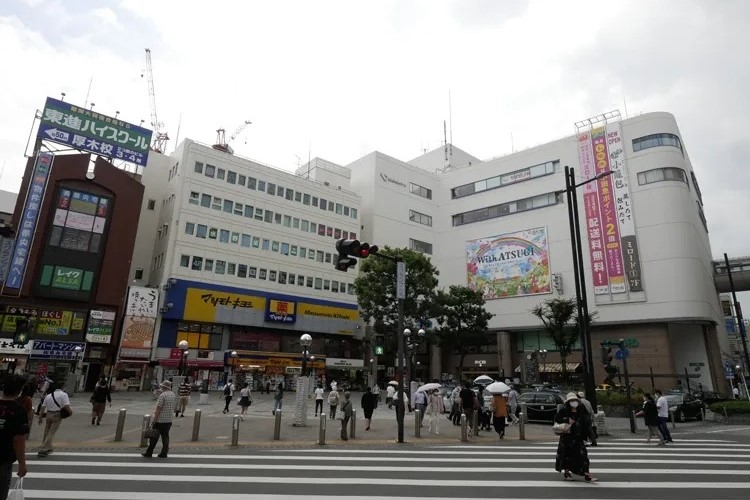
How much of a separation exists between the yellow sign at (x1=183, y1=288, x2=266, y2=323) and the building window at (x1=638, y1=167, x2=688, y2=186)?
4045cm

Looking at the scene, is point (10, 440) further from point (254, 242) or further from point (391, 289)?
point (254, 242)

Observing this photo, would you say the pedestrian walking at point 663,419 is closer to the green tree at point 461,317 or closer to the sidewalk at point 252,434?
the sidewalk at point 252,434

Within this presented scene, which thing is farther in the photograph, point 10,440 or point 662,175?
point 662,175

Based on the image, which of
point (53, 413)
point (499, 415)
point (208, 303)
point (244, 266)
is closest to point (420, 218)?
point (244, 266)

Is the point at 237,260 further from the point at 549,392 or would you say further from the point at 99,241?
the point at 549,392

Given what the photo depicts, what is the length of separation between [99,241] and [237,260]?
11.9m

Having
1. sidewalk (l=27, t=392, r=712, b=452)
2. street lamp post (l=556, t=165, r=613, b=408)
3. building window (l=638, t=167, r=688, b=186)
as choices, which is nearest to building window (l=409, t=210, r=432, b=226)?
building window (l=638, t=167, r=688, b=186)

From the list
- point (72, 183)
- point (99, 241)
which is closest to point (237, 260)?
point (99, 241)

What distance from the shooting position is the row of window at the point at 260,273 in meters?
43.3

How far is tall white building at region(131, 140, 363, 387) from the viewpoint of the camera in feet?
138

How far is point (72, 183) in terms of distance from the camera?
39.5 metres

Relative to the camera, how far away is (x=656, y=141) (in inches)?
1777

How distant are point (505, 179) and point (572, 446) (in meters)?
50.0

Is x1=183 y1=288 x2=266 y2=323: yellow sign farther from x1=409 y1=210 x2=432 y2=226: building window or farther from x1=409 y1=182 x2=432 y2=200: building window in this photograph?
x1=409 y1=182 x2=432 y2=200: building window
